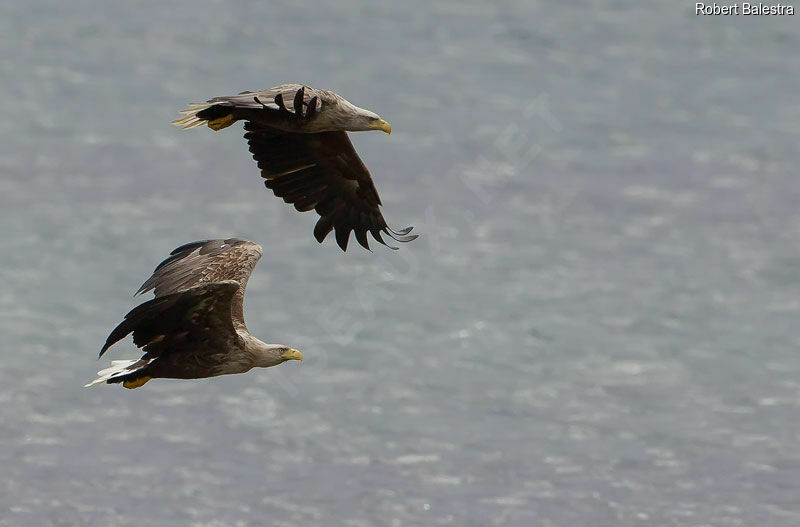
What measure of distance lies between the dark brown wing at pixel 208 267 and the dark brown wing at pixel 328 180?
73cm

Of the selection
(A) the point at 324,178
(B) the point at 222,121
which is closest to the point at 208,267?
(A) the point at 324,178

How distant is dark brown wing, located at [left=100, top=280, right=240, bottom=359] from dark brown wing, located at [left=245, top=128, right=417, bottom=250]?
2.18 m

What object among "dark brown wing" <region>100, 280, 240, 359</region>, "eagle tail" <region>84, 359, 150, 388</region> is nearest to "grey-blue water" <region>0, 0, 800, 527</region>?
"eagle tail" <region>84, 359, 150, 388</region>

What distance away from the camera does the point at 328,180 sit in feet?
61.7

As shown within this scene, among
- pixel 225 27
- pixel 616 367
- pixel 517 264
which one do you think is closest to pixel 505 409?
pixel 616 367

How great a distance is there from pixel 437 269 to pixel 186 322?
45.8 feet

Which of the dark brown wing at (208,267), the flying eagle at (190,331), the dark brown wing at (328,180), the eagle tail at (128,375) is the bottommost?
the eagle tail at (128,375)

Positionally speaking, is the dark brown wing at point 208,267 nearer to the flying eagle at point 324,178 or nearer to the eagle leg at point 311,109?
the flying eagle at point 324,178

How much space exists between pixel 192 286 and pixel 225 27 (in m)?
20.4

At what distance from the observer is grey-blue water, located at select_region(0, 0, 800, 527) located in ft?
81.5

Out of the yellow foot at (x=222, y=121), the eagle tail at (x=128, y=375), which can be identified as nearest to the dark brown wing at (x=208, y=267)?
the eagle tail at (x=128, y=375)

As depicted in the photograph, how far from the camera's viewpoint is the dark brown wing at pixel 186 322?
16266 mm

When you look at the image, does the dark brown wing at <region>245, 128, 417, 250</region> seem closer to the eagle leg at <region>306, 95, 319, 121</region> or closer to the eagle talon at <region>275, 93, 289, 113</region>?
the eagle leg at <region>306, 95, 319, 121</region>

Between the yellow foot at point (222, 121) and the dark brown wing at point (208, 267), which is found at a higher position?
the yellow foot at point (222, 121)
